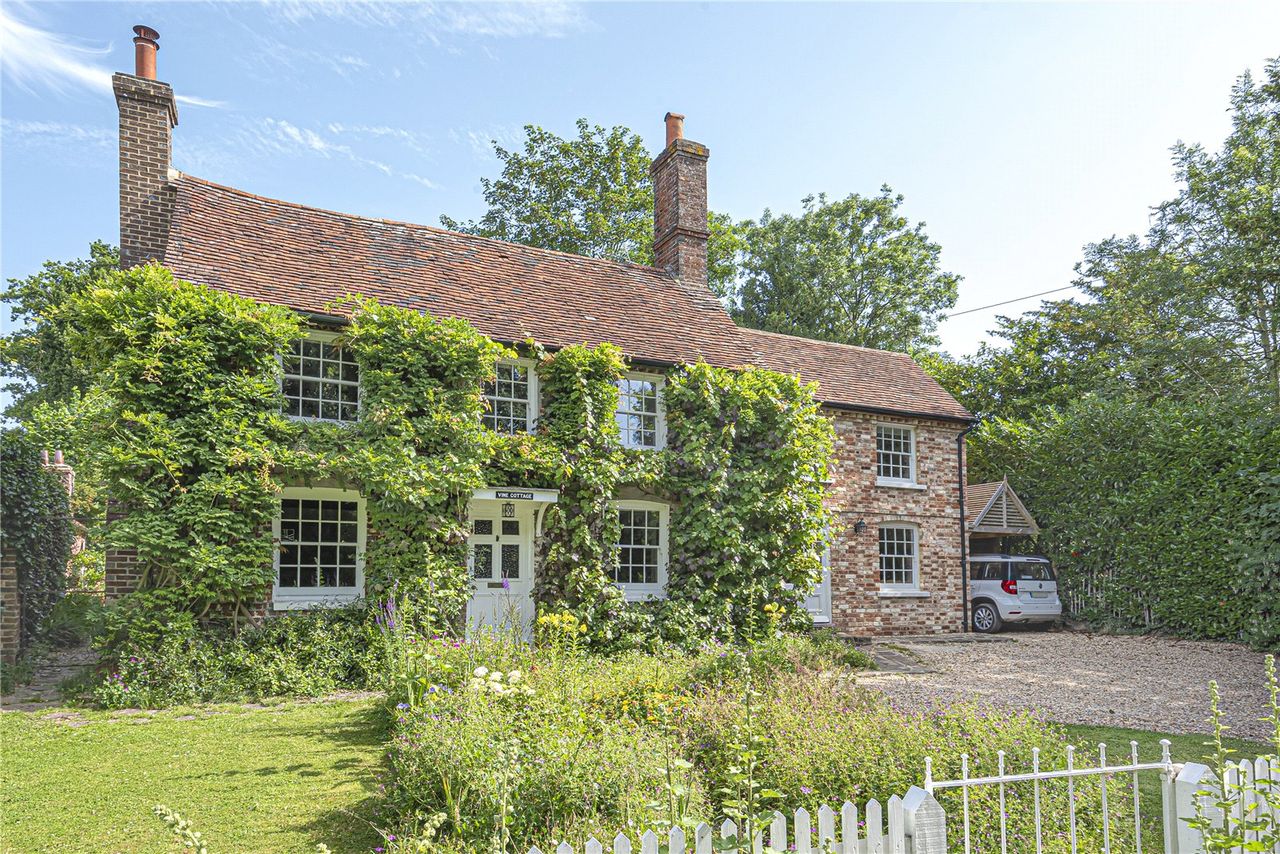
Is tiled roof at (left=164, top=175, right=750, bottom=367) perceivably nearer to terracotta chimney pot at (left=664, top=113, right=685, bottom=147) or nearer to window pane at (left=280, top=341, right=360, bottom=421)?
window pane at (left=280, top=341, right=360, bottom=421)

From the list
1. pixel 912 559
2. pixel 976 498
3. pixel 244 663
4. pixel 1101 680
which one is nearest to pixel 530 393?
pixel 244 663

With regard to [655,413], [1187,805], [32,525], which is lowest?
[1187,805]

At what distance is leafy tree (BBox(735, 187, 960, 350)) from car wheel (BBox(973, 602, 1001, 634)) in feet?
54.1

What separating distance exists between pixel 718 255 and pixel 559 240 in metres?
7.32

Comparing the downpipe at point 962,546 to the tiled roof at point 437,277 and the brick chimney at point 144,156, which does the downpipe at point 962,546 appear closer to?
the tiled roof at point 437,277

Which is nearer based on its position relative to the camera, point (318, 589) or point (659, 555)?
point (318, 589)

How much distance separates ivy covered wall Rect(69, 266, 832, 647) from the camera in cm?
1088

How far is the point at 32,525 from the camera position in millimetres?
13203

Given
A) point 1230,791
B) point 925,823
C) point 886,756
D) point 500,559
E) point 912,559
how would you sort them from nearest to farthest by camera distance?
point 925,823
point 1230,791
point 886,756
point 500,559
point 912,559

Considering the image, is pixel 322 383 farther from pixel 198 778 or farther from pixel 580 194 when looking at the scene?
pixel 580 194

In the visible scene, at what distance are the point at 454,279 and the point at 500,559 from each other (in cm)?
549

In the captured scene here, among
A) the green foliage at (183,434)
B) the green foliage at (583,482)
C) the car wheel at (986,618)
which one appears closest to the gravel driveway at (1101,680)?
the car wheel at (986,618)

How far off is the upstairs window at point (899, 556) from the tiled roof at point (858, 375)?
2967 mm

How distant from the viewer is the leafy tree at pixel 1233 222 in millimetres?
19719
